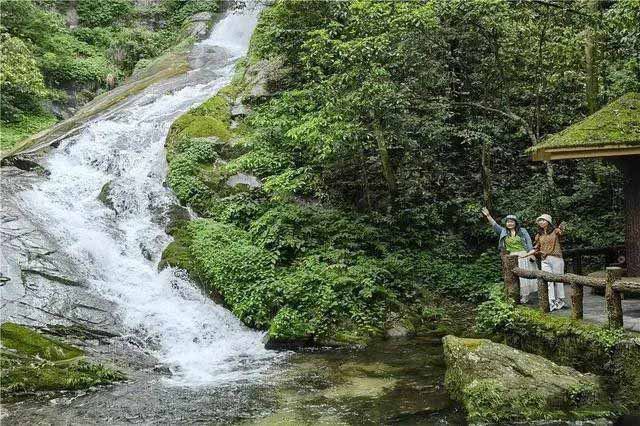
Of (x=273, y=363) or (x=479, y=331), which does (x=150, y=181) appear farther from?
(x=479, y=331)

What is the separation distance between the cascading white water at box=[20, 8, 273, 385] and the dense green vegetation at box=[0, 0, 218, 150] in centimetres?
470

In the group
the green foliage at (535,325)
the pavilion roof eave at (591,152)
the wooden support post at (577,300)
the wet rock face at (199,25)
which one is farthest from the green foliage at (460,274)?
the wet rock face at (199,25)

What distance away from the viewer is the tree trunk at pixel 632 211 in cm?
1009

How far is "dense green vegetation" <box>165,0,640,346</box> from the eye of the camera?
44.2 ft

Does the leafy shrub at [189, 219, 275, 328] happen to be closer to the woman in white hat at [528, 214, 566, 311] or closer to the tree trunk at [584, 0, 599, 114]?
the woman in white hat at [528, 214, 566, 311]

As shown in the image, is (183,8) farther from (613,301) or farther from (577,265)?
(613,301)

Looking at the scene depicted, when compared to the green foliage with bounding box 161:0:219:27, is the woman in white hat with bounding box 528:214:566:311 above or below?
below

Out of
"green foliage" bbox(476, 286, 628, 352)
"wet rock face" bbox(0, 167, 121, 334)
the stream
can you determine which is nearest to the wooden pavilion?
"green foliage" bbox(476, 286, 628, 352)

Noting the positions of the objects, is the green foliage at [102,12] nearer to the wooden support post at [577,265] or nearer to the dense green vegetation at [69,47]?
→ the dense green vegetation at [69,47]

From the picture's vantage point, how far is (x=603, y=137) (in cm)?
945

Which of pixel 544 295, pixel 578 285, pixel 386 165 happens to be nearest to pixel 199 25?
pixel 386 165

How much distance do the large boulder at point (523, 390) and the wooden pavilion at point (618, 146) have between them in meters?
3.00

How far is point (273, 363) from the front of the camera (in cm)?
1123

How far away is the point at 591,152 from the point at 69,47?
30.2 m
